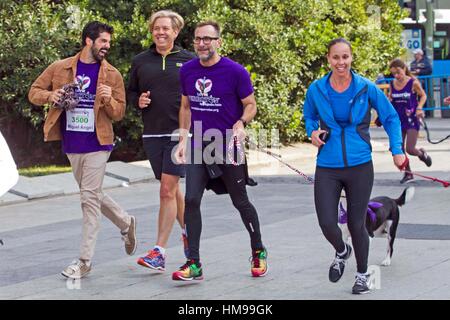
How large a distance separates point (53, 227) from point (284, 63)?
793 centimetres

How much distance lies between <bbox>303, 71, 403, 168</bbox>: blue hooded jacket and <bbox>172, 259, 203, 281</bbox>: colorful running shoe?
1204mm

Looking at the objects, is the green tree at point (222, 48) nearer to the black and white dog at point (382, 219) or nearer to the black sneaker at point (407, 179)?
the black sneaker at point (407, 179)

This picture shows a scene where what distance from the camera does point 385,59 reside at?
2159 cm

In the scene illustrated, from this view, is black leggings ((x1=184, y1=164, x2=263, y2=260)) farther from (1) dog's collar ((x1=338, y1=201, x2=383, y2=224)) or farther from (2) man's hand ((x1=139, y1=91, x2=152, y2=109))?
(2) man's hand ((x1=139, y1=91, x2=152, y2=109))

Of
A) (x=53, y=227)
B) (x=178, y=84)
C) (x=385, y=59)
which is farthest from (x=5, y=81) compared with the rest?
(x=178, y=84)

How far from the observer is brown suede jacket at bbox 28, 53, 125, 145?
851 cm

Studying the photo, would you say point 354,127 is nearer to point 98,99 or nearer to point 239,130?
point 239,130

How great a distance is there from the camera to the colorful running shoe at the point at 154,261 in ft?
27.5

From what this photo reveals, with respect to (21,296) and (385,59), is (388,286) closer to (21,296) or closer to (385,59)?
(21,296)

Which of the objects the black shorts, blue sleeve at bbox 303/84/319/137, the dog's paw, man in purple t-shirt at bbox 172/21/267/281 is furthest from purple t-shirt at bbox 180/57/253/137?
the dog's paw

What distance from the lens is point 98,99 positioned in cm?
847

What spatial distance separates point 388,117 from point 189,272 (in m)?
1.78

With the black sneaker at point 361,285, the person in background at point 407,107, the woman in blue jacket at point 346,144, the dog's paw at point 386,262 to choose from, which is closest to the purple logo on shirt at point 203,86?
the woman in blue jacket at point 346,144

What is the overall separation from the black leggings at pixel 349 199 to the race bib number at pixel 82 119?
1920 millimetres
